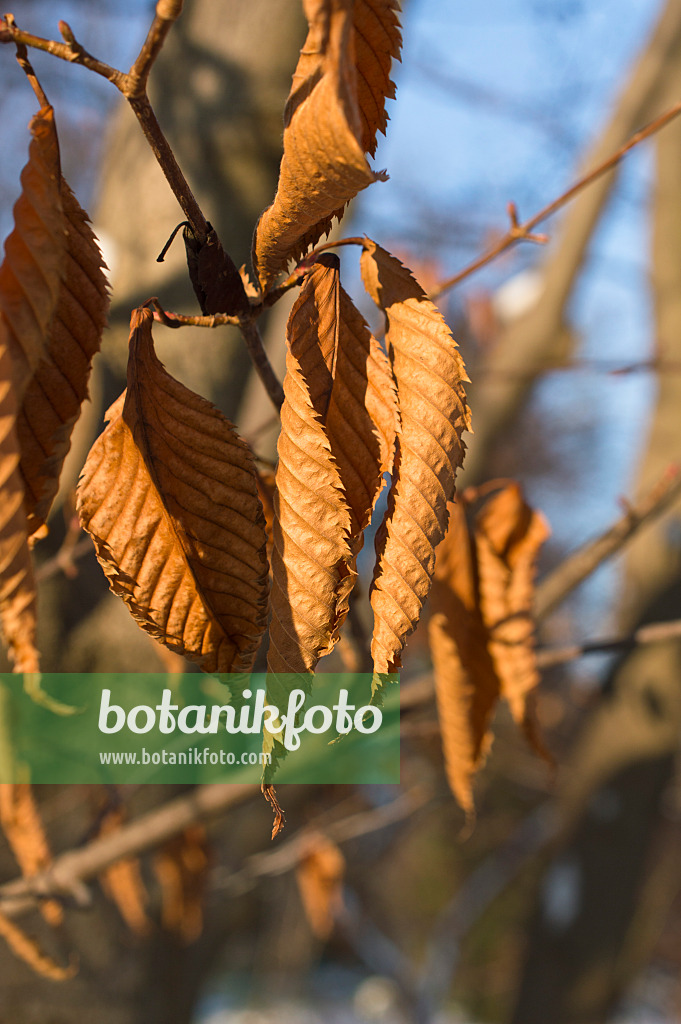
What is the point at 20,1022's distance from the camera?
1.33 metres

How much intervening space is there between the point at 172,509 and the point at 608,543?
642 millimetres

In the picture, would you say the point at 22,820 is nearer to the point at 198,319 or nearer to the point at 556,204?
the point at 198,319

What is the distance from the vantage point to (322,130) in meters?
0.24

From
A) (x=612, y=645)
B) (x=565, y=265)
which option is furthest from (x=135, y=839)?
(x=565, y=265)

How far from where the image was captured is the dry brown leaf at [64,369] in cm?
34

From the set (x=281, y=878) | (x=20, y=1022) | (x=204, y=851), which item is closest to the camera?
(x=204, y=851)

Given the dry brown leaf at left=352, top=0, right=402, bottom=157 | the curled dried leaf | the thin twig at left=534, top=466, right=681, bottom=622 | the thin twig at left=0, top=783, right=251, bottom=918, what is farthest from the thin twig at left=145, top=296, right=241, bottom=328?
the thin twig at left=0, top=783, right=251, bottom=918

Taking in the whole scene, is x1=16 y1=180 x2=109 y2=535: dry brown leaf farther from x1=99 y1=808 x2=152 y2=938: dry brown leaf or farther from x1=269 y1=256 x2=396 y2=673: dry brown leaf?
x1=99 y1=808 x2=152 y2=938: dry brown leaf

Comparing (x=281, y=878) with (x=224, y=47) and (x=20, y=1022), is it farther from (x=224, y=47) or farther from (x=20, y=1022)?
(x=224, y=47)

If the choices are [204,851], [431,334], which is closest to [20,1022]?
[204,851]

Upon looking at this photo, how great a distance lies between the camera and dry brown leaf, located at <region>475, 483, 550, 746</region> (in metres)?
0.60

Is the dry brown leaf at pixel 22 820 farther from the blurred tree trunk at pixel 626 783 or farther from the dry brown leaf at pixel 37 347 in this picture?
the blurred tree trunk at pixel 626 783

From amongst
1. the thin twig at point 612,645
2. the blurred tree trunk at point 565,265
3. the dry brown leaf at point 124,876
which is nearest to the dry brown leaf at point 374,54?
the thin twig at point 612,645

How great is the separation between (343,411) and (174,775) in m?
0.90
